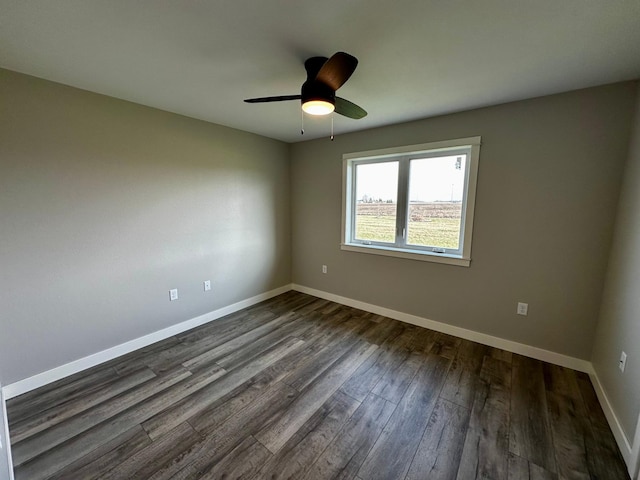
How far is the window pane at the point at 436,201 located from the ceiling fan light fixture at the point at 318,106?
1640 millimetres

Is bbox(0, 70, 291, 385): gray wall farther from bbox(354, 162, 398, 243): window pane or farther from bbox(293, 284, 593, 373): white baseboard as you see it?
bbox(293, 284, 593, 373): white baseboard

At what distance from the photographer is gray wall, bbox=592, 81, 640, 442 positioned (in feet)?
4.91

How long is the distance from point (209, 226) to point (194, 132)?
1057 mm

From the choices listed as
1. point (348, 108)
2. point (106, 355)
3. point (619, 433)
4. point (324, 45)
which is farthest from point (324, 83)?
point (106, 355)

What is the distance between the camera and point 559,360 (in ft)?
7.45

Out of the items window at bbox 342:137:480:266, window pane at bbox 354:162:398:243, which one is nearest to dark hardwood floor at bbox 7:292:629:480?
window at bbox 342:137:480:266

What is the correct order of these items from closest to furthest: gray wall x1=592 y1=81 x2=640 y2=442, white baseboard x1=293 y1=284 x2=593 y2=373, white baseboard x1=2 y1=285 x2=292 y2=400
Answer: gray wall x1=592 y1=81 x2=640 y2=442
white baseboard x1=2 y1=285 x2=292 y2=400
white baseboard x1=293 y1=284 x2=593 y2=373

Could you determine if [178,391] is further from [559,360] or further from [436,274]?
[559,360]

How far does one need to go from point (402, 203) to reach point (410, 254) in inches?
24.7

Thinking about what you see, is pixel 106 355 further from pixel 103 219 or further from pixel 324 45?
pixel 324 45

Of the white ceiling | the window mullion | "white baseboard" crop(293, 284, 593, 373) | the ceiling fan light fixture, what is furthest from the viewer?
the window mullion

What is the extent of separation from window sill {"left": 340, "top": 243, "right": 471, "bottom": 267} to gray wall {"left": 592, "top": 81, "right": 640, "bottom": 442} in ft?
3.31

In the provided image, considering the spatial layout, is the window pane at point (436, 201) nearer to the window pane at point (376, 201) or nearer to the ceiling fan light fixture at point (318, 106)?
the window pane at point (376, 201)

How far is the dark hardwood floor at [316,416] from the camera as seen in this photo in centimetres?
141
